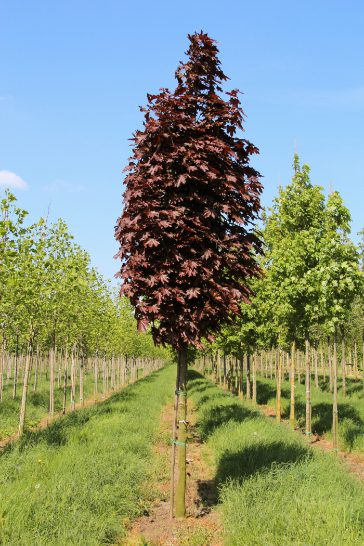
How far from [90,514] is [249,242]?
4.95 metres

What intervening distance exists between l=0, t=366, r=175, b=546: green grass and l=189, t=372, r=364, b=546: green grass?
1.73 meters

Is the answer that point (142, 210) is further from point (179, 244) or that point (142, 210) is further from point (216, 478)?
point (216, 478)

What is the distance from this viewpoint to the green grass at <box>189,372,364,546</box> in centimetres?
516

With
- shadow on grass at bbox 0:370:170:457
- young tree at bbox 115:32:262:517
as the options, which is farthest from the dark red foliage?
shadow on grass at bbox 0:370:170:457

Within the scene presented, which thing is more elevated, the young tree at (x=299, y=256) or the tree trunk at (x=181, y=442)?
the young tree at (x=299, y=256)

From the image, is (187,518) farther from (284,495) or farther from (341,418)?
(341,418)

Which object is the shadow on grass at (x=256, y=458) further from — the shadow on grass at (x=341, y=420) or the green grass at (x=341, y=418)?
the shadow on grass at (x=341, y=420)

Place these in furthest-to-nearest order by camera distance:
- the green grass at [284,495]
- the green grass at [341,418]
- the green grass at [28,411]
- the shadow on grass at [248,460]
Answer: the green grass at [28,411] < the green grass at [341,418] < the shadow on grass at [248,460] < the green grass at [284,495]

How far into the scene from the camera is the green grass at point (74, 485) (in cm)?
566

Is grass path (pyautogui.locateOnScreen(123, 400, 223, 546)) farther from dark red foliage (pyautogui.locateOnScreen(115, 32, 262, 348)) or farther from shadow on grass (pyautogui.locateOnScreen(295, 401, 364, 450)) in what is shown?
shadow on grass (pyautogui.locateOnScreen(295, 401, 364, 450))

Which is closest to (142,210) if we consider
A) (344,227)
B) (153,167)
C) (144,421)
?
(153,167)

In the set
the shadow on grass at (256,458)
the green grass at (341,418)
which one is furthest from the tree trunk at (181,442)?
the green grass at (341,418)

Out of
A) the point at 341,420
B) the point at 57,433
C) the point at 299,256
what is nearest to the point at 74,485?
the point at 57,433

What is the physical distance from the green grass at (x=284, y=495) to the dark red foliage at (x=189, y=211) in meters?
2.57
